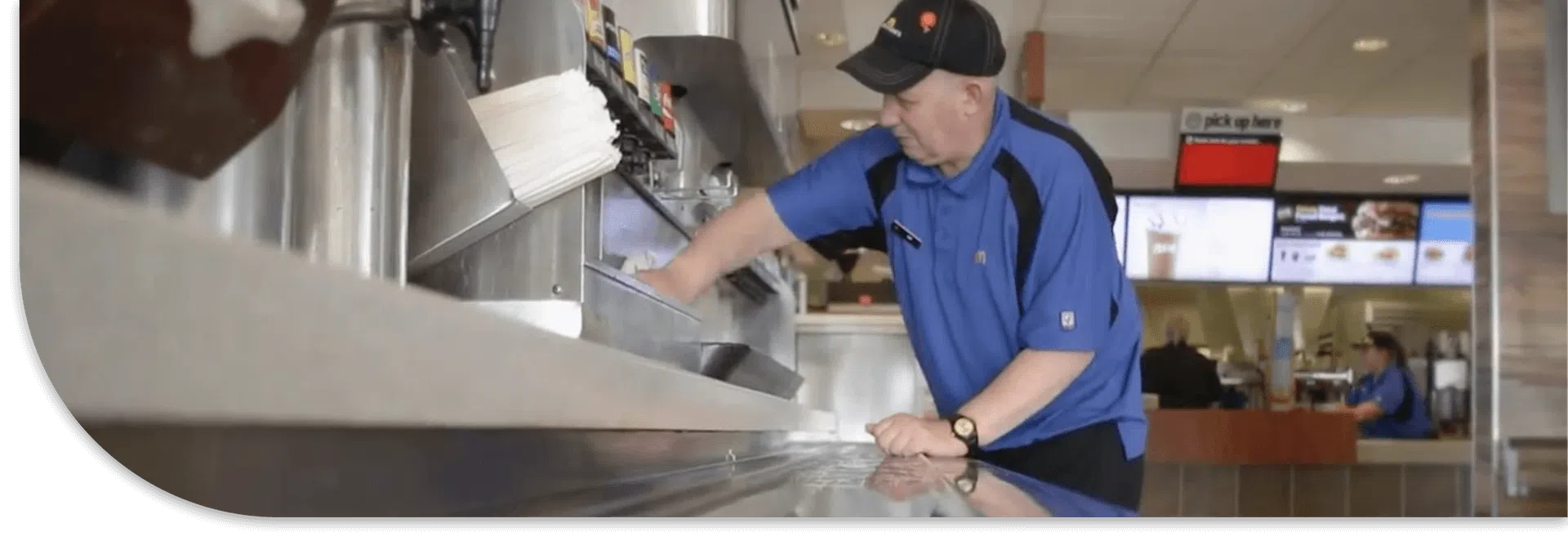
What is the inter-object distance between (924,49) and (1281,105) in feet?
13.0

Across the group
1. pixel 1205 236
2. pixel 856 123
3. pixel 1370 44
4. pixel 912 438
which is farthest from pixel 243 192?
pixel 1205 236

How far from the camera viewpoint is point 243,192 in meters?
0.65

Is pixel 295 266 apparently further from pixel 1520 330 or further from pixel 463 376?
pixel 1520 330

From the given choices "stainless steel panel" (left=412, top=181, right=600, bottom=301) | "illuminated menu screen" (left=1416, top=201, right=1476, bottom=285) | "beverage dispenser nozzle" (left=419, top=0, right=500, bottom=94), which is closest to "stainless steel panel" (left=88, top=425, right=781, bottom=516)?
"beverage dispenser nozzle" (left=419, top=0, right=500, bottom=94)

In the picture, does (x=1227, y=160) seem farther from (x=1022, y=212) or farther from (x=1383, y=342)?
(x=1022, y=212)

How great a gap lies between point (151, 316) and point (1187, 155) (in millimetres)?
5115

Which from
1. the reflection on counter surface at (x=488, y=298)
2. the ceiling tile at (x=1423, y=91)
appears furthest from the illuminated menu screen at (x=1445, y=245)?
the reflection on counter surface at (x=488, y=298)

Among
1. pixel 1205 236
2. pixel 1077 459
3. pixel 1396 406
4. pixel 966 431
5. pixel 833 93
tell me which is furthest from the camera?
pixel 1205 236

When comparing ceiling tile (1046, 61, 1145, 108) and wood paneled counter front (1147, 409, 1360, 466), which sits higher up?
ceiling tile (1046, 61, 1145, 108)

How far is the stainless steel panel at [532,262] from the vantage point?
119cm

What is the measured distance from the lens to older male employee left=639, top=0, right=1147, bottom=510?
1.52 meters

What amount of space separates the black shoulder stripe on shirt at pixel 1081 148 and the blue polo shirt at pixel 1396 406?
3444mm

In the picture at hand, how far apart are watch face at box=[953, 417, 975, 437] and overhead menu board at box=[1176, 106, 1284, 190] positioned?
4002mm

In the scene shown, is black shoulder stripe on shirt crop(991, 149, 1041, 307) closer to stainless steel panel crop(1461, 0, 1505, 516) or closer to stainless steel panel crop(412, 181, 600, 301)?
stainless steel panel crop(412, 181, 600, 301)
